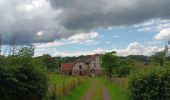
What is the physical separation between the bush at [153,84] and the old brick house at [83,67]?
12206cm

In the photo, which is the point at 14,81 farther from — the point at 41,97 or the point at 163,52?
Result: the point at 163,52

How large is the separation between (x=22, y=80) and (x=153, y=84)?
8.23m

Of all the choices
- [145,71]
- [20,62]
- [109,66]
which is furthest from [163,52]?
[109,66]

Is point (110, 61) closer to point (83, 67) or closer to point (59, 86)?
point (83, 67)

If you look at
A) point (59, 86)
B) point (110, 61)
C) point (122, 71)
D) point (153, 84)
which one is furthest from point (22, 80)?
point (110, 61)

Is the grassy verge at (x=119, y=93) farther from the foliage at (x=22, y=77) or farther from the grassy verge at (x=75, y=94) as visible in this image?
the foliage at (x=22, y=77)

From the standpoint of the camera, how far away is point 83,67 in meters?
151

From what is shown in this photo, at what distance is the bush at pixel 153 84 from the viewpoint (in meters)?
23.8

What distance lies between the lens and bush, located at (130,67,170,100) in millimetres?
23844

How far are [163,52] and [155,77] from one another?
454 inches

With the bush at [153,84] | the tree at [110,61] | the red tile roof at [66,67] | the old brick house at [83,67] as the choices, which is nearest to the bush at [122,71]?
the tree at [110,61]

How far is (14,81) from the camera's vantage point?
66.2 feet

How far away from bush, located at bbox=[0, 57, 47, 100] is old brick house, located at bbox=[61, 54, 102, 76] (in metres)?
124

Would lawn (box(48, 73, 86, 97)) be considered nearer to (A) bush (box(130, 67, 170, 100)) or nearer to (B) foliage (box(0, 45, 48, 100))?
(B) foliage (box(0, 45, 48, 100))
